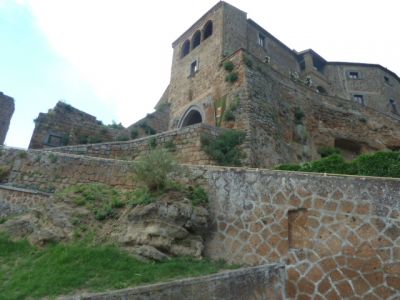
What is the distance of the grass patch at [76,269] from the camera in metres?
4.78

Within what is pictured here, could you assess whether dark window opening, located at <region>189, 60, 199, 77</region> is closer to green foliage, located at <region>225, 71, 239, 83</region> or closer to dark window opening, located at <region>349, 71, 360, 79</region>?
green foliage, located at <region>225, 71, 239, 83</region>

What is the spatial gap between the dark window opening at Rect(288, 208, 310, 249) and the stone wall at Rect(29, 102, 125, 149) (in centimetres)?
1153

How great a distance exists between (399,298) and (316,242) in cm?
142

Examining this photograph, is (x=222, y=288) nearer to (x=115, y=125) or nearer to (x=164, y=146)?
(x=164, y=146)

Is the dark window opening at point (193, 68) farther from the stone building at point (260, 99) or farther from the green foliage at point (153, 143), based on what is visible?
the green foliage at point (153, 143)

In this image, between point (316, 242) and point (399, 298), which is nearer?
point (399, 298)

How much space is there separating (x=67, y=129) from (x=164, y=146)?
6.05 m

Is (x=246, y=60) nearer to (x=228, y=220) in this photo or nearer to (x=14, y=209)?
(x=228, y=220)

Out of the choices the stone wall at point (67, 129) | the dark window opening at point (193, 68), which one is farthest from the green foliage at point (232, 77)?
the stone wall at point (67, 129)

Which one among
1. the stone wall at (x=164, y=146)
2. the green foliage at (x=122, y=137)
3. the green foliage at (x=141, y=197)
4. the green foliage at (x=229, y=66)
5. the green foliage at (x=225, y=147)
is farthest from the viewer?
the green foliage at (x=122, y=137)

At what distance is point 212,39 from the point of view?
18.7 metres

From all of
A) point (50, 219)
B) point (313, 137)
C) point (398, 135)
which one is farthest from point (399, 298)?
point (398, 135)

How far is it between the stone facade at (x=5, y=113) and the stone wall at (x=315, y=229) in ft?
47.4

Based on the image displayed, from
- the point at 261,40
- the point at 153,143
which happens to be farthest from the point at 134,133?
the point at 261,40
